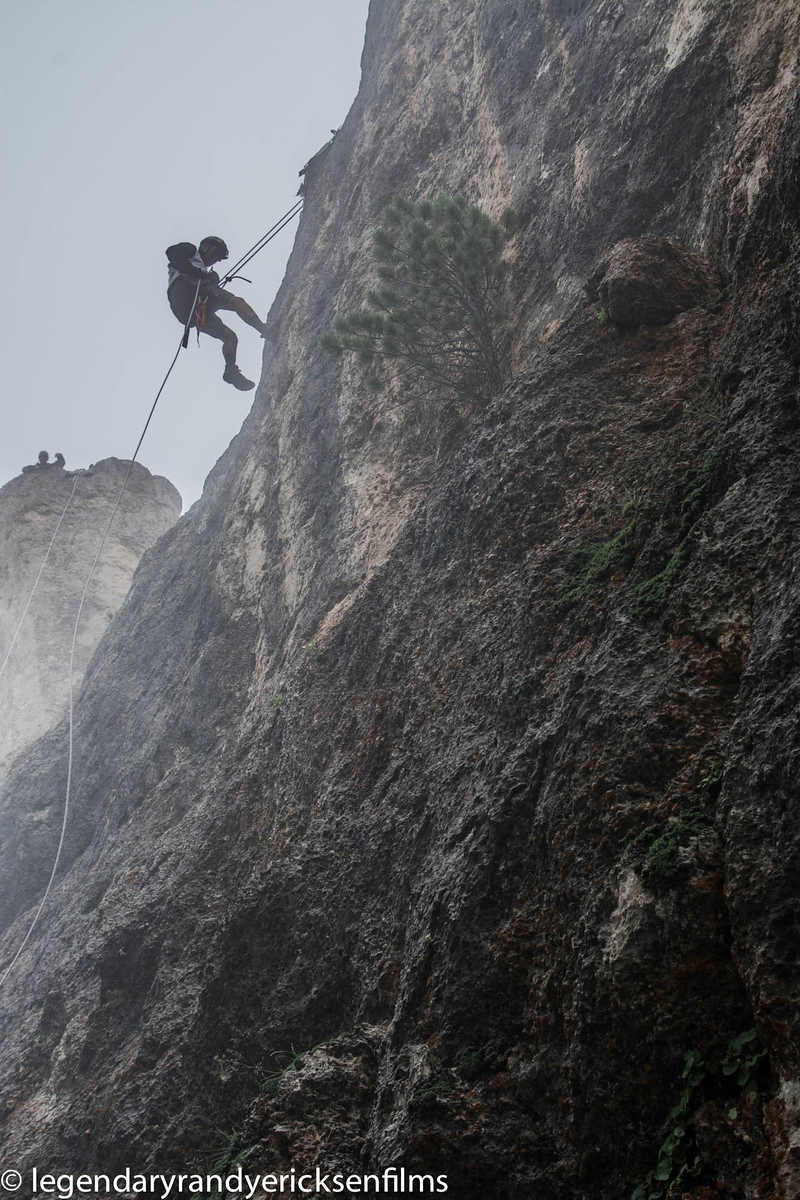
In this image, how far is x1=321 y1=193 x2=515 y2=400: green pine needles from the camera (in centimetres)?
908

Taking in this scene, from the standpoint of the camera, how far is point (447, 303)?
30.8 ft

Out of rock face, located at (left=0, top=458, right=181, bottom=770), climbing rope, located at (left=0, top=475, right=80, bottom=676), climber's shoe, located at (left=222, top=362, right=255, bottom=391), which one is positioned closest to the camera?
climber's shoe, located at (left=222, top=362, right=255, bottom=391)

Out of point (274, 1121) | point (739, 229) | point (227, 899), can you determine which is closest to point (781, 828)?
point (274, 1121)

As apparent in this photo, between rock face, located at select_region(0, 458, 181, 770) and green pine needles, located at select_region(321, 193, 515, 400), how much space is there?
51.2 ft

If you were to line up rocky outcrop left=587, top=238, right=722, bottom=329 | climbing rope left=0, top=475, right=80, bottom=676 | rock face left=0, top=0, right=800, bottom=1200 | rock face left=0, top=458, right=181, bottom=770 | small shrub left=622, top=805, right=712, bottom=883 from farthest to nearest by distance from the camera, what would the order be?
climbing rope left=0, top=475, right=80, bottom=676, rock face left=0, top=458, right=181, bottom=770, rocky outcrop left=587, top=238, right=722, bottom=329, small shrub left=622, top=805, right=712, bottom=883, rock face left=0, top=0, right=800, bottom=1200

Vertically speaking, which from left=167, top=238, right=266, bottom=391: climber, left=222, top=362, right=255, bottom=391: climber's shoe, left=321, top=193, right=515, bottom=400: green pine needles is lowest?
left=321, top=193, right=515, bottom=400: green pine needles

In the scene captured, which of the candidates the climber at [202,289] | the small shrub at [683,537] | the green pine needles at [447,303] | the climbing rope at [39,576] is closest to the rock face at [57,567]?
the climbing rope at [39,576]

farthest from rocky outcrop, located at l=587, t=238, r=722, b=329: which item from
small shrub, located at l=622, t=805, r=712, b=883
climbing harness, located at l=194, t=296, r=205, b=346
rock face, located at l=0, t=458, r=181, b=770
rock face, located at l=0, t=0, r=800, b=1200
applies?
rock face, located at l=0, t=458, r=181, b=770

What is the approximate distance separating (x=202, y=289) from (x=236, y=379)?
5.90ft

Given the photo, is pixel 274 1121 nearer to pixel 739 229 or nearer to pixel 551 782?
pixel 551 782

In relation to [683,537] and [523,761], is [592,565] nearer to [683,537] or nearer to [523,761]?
[683,537]

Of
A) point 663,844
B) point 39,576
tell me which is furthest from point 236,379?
point 663,844

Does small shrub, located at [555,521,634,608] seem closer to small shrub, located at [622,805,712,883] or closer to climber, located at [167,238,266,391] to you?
small shrub, located at [622,805,712,883]

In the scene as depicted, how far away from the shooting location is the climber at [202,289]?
15.2 metres
